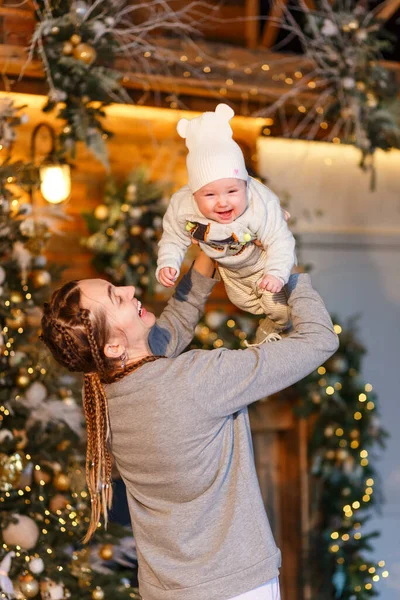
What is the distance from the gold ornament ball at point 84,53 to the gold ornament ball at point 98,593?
1882 mm

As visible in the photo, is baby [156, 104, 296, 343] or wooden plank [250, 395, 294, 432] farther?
wooden plank [250, 395, 294, 432]

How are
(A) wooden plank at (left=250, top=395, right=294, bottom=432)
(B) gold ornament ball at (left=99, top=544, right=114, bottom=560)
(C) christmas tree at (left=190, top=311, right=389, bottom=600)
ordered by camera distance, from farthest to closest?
(A) wooden plank at (left=250, top=395, right=294, bottom=432) → (C) christmas tree at (left=190, top=311, right=389, bottom=600) → (B) gold ornament ball at (left=99, top=544, right=114, bottom=560)

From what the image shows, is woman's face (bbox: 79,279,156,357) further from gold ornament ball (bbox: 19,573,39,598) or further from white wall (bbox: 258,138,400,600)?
white wall (bbox: 258,138,400,600)

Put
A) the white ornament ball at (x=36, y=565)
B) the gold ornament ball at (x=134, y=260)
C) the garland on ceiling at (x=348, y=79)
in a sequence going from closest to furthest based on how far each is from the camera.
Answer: the white ornament ball at (x=36, y=565), the gold ornament ball at (x=134, y=260), the garland on ceiling at (x=348, y=79)

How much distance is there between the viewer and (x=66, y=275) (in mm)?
3666

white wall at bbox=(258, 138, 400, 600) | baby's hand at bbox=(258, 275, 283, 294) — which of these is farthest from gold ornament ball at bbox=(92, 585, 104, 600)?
white wall at bbox=(258, 138, 400, 600)

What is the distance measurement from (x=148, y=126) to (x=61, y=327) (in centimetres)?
222

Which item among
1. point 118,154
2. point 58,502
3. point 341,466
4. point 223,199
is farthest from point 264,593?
point 118,154

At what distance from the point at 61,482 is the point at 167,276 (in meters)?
1.31

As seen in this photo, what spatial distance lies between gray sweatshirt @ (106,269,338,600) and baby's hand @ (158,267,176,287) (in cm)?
18

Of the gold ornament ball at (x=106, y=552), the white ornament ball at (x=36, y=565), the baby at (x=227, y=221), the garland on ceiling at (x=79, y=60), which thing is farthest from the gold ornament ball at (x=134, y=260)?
the baby at (x=227, y=221)

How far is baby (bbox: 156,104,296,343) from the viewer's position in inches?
71.4

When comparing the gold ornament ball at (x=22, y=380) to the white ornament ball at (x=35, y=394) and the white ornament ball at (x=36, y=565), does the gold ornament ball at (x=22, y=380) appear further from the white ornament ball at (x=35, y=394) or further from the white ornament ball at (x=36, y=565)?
the white ornament ball at (x=36, y=565)

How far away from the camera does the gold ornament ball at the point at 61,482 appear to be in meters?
2.94
